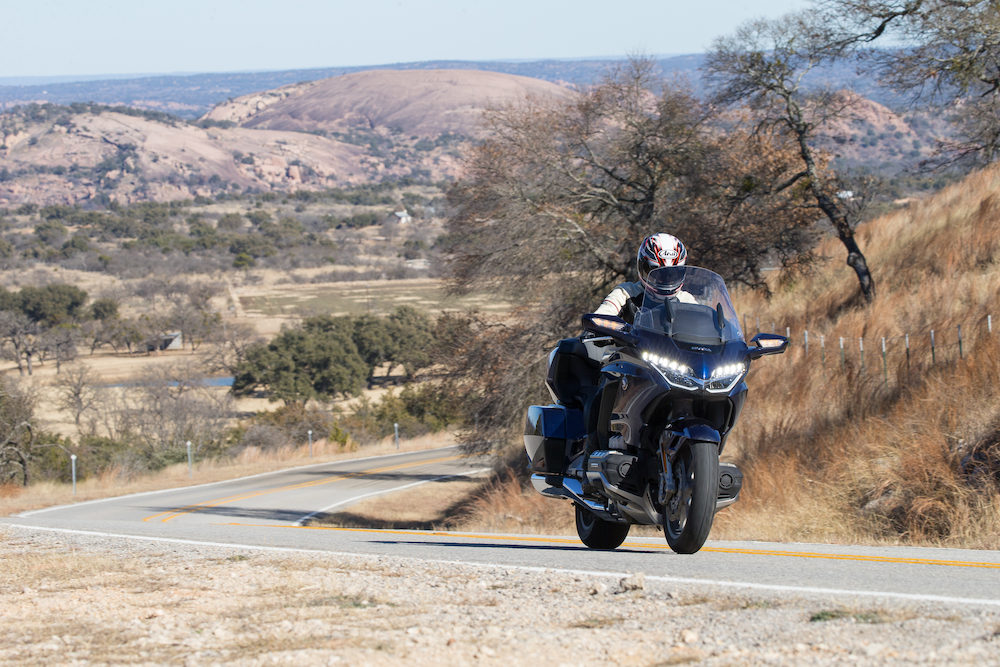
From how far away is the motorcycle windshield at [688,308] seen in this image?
6238mm

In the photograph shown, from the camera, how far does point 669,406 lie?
253 inches

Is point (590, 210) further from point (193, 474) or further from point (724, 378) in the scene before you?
point (724, 378)

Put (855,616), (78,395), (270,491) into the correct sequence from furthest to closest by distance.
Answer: (78,395) → (270,491) → (855,616)

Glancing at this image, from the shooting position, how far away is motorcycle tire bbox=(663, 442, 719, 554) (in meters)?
5.93

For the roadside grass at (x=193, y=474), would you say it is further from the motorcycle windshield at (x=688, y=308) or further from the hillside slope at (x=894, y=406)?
the motorcycle windshield at (x=688, y=308)

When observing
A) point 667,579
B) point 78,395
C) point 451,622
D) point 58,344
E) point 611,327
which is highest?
point 611,327

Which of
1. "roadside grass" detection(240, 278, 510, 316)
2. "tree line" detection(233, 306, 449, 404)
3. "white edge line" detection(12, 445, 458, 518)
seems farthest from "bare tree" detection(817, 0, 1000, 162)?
"roadside grass" detection(240, 278, 510, 316)

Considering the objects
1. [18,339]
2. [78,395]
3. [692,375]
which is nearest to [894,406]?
[692,375]

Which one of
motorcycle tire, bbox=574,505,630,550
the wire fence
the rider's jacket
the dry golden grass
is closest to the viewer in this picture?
the rider's jacket

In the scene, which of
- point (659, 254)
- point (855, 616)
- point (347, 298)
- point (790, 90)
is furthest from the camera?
point (347, 298)

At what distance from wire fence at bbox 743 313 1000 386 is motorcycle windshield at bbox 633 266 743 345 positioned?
730 cm

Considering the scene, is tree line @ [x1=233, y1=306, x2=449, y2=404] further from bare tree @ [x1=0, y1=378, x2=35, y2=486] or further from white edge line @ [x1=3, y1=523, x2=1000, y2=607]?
white edge line @ [x1=3, y1=523, x2=1000, y2=607]

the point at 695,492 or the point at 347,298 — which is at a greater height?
the point at 695,492

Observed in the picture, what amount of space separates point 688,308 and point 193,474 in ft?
109
